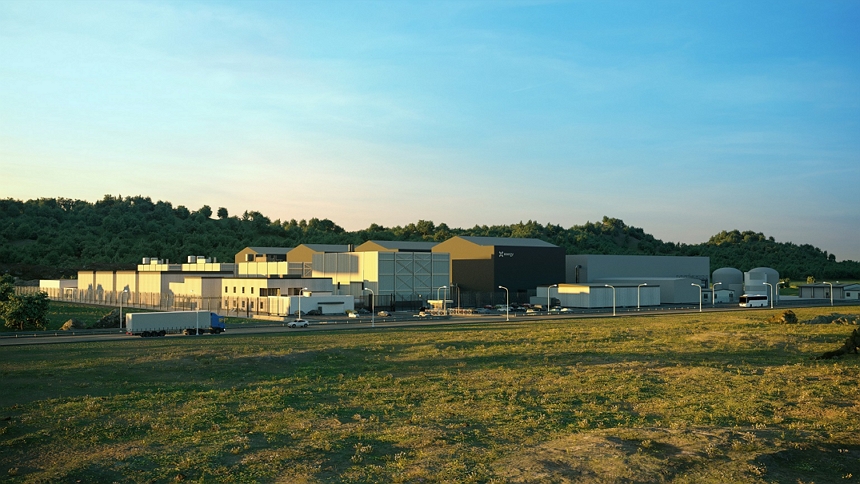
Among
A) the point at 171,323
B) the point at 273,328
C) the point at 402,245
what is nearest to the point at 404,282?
the point at 402,245

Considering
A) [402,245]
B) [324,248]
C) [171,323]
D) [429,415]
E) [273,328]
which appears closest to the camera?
[429,415]

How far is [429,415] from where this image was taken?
31.6 m

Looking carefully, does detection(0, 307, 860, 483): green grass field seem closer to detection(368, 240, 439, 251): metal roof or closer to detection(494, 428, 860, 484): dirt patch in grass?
detection(494, 428, 860, 484): dirt patch in grass

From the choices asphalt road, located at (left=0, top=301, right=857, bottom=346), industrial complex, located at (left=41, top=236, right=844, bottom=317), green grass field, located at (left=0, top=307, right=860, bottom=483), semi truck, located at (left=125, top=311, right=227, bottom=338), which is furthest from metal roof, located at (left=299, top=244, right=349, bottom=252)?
green grass field, located at (left=0, top=307, right=860, bottom=483)

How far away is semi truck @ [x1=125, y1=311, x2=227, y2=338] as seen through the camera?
78.3 m

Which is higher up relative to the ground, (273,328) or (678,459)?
(678,459)

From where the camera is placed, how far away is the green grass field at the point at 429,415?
22.7 metres

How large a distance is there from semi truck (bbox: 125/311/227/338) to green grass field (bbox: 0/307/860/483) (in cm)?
1925

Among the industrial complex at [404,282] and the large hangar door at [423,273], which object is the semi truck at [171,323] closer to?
the industrial complex at [404,282]

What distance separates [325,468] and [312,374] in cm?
2313

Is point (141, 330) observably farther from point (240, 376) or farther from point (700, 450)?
point (700, 450)

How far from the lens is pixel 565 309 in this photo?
437ft

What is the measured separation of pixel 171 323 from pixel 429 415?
58926 mm

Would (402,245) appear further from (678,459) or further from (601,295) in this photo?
(678,459)
